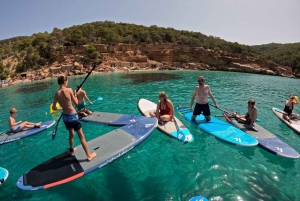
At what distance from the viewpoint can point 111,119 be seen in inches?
341

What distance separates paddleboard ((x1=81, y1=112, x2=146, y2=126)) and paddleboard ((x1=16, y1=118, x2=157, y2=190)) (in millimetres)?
1481

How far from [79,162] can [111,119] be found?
3.83 metres

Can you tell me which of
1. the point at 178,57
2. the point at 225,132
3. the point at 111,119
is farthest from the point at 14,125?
the point at 178,57

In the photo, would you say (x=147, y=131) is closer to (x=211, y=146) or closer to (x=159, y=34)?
(x=211, y=146)

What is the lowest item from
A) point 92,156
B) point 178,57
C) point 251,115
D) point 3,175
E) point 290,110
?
point 3,175

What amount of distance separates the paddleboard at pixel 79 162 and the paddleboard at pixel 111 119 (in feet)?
4.86

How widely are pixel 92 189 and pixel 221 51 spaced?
6652cm

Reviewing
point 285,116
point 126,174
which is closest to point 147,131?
point 126,174

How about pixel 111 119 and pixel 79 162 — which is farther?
pixel 111 119

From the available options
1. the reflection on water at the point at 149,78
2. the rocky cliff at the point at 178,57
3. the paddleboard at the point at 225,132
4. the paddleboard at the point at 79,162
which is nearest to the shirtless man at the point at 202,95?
the paddleboard at the point at 225,132

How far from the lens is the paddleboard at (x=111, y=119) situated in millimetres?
8203

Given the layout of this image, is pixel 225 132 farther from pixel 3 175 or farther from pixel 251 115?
pixel 3 175

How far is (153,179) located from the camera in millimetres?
5215

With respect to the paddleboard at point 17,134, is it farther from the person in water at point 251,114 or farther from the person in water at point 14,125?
the person in water at point 251,114
